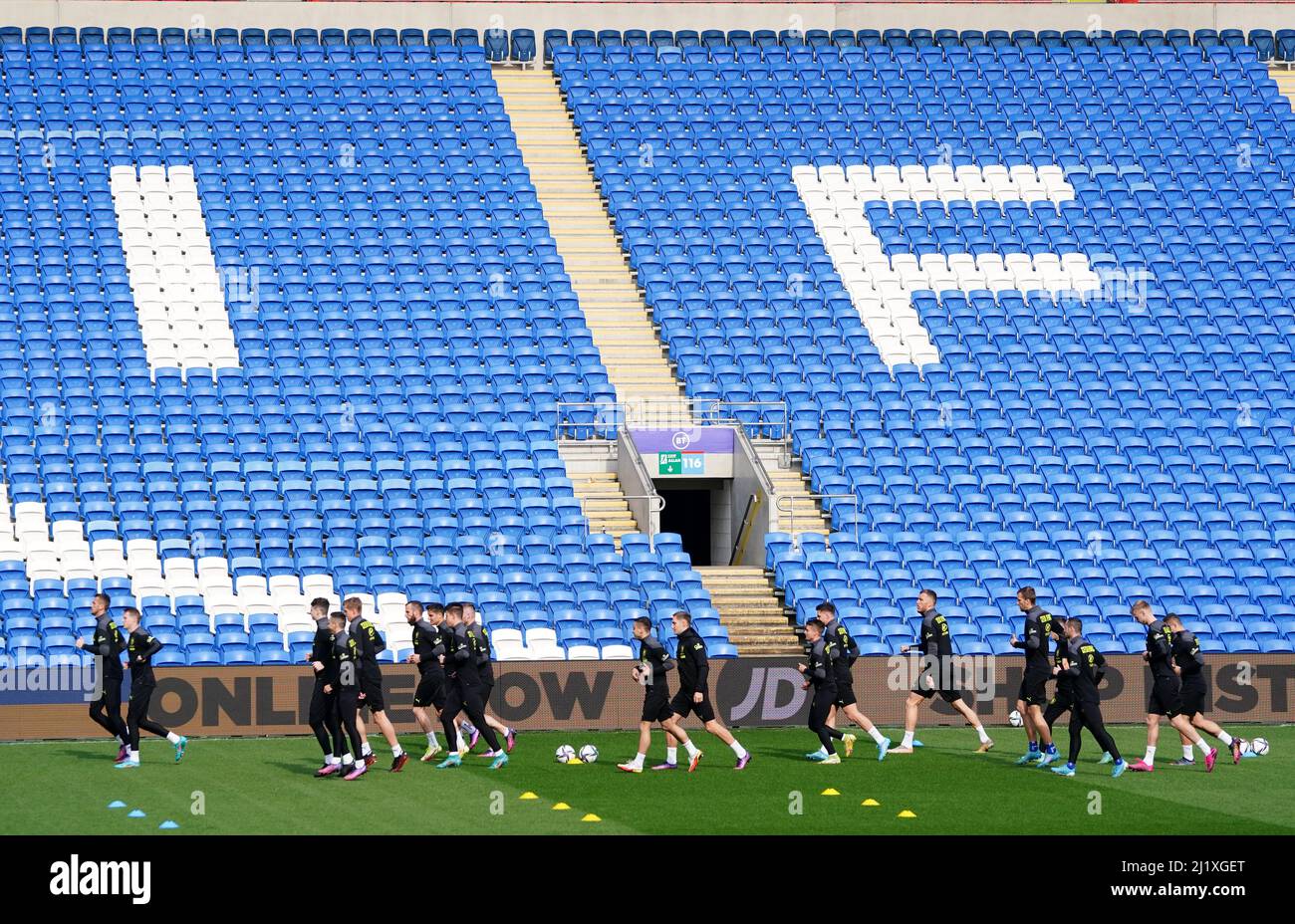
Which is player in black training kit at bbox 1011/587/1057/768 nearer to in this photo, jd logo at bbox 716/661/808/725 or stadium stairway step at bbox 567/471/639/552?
jd logo at bbox 716/661/808/725

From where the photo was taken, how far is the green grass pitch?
50.3 feet

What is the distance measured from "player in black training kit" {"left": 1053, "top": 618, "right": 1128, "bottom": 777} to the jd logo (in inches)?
209

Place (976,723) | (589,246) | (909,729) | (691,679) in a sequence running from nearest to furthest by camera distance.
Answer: (691,679), (909,729), (976,723), (589,246)

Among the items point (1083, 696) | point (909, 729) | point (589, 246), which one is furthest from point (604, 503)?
point (1083, 696)

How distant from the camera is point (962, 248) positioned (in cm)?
3431

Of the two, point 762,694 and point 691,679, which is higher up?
point 691,679

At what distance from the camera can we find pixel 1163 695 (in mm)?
19422

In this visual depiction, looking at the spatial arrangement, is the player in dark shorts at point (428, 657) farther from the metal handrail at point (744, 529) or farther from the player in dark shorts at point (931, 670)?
the metal handrail at point (744, 529)

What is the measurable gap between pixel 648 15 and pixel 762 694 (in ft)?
64.6

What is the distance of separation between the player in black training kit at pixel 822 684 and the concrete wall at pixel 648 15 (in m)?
21.6

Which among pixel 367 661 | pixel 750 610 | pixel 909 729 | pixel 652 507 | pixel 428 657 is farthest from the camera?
pixel 652 507

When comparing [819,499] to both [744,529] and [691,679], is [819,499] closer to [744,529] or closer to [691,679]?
[744,529]

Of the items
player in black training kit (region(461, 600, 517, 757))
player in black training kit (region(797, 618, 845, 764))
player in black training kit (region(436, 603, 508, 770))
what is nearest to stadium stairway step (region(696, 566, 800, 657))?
player in black training kit (region(797, 618, 845, 764))
